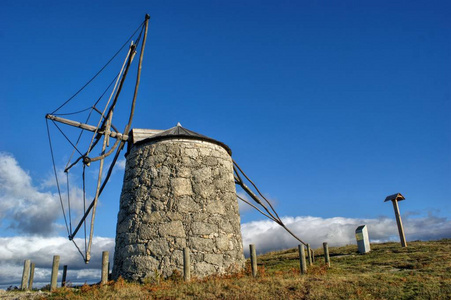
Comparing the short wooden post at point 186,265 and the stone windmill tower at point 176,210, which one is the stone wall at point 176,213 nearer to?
the stone windmill tower at point 176,210

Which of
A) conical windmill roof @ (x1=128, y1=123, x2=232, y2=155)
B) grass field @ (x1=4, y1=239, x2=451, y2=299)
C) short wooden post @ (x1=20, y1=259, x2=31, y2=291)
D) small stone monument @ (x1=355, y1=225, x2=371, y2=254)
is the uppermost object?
Answer: conical windmill roof @ (x1=128, y1=123, x2=232, y2=155)

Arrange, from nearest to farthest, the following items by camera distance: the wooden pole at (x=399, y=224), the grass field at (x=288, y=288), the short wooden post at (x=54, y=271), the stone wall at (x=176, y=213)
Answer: the grass field at (x=288, y=288), the short wooden post at (x=54, y=271), the stone wall at (x=176, y=213), the wooden pole at (x=399, y=224)

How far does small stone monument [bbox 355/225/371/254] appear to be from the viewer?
19.0 meters

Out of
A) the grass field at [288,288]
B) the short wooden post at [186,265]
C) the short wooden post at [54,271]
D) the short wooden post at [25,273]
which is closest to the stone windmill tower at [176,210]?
the grass field at [288,288]

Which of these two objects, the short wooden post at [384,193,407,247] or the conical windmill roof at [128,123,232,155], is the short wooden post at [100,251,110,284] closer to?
the conical windmill roof at [128,123,232,155]

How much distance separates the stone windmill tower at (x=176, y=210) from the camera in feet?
36.7

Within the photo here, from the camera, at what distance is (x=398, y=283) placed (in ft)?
34.7

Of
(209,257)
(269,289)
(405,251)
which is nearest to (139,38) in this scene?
(209,257)

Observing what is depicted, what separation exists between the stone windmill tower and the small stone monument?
961 centimetres

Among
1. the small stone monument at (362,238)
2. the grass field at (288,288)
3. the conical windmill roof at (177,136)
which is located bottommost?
the grass field at (288,288)

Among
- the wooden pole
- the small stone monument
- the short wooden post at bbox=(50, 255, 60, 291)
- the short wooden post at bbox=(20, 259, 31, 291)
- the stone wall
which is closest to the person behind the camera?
the short wooden post at bbox=(50, 255, 60, 291)

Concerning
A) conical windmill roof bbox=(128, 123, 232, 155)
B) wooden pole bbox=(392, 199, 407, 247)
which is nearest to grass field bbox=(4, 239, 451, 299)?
conical windmill roof bbox=(128, 123, 232, 155)

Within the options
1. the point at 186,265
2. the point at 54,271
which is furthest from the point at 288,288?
the point at 54,271

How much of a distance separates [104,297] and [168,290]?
65.3 inches
